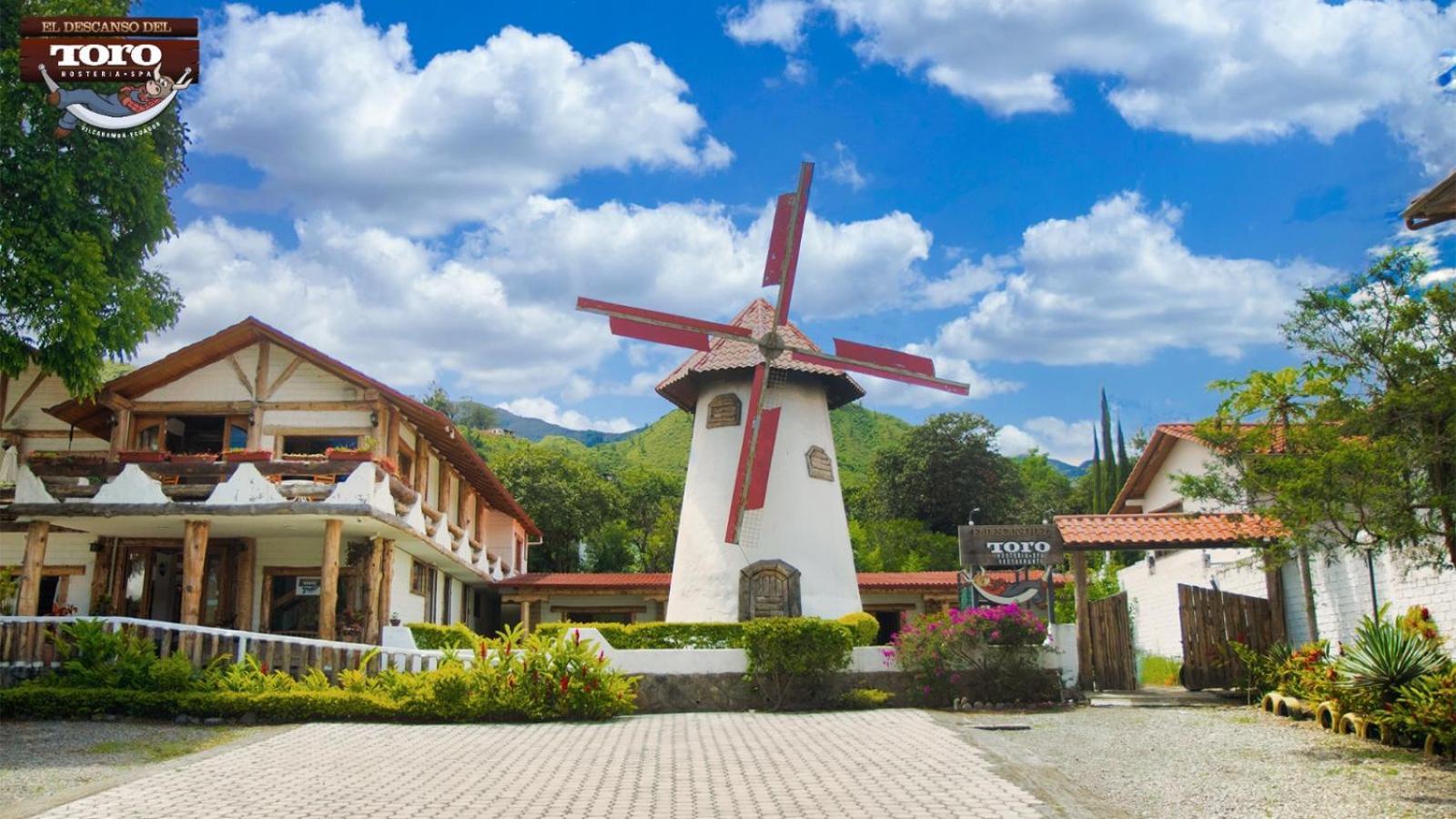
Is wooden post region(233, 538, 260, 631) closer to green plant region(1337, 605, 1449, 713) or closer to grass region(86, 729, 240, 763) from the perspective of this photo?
grass region(86, 729, 240, 763)

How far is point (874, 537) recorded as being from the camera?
153 feet

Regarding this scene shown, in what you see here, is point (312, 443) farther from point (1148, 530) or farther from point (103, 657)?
point (1148, 530)

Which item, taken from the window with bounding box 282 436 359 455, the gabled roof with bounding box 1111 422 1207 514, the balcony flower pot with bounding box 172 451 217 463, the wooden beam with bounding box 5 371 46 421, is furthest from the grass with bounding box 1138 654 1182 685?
the wooden beam with bounding box 5 371 46 421

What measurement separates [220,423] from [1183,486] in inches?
750

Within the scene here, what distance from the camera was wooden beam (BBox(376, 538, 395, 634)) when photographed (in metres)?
21.8

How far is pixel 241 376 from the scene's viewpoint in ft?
72.4

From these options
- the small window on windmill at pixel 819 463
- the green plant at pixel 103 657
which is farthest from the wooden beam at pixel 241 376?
the small window on windmill at pixel 819 463

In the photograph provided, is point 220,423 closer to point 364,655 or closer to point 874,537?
point 364,655

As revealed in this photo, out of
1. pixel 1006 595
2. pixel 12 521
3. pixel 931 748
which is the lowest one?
pixel 931 748

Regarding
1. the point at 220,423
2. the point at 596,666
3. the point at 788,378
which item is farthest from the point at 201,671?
the point at 788,378

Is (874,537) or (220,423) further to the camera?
(874,537)

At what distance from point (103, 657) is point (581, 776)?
9393mm

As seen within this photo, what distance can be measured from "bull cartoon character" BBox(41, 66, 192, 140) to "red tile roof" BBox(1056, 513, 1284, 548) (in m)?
17.7

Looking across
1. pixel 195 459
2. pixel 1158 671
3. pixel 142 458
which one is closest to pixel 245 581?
pixel 195 459
